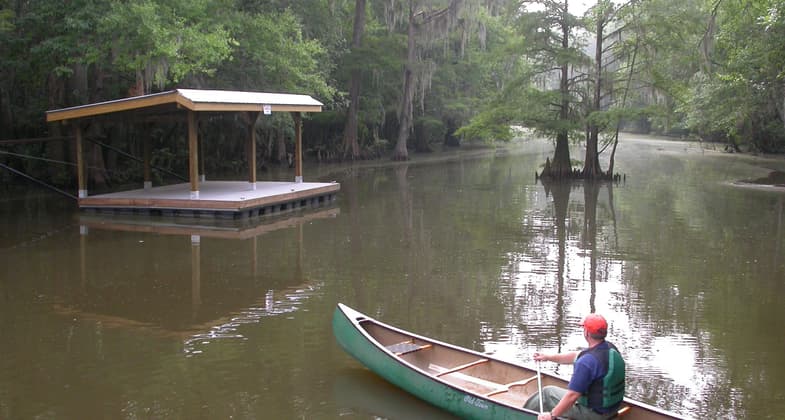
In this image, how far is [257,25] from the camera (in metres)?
22.6

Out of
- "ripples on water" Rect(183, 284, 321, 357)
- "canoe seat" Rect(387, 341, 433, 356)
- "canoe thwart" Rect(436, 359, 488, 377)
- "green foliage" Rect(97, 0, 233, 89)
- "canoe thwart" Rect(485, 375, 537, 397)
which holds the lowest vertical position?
"ripples on water" Rect(183, 284, 321, 357)

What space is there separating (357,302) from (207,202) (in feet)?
26.6

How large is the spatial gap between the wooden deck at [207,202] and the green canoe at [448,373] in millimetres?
10265

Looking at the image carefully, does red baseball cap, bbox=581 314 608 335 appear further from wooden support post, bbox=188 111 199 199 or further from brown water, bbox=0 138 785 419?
wooden support post, bbox=188 111 199 199

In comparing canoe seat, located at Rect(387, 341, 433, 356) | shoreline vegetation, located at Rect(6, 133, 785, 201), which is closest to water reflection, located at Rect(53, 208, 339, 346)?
canoe seat, located at Rect(387, 341, 433, 356)

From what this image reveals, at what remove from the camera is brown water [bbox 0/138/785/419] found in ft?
23.0

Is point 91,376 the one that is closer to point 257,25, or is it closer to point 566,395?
point 566,395

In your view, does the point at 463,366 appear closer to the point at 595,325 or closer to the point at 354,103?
the point at 595,325

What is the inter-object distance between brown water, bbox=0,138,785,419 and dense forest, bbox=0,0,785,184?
4.37 meters

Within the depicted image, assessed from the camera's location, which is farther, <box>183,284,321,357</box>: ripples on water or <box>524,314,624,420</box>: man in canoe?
<box>183,284,321,357</box>: ripples on water

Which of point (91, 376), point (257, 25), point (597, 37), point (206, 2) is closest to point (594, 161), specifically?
point (597, 37)

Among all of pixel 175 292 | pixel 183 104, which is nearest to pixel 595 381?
pixel 175 292

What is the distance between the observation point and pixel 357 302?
10.2 meters

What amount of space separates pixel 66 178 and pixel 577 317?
18.8 m
